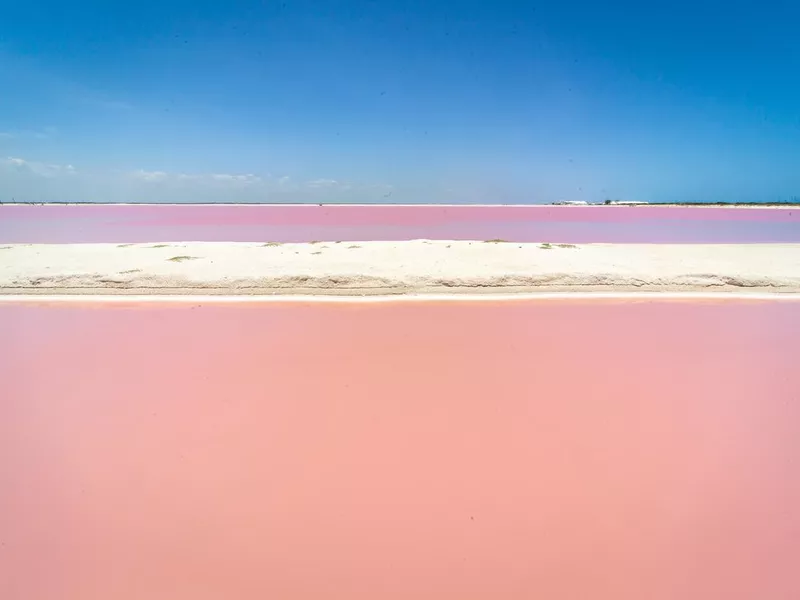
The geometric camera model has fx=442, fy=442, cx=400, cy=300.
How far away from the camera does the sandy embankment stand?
24.3ft

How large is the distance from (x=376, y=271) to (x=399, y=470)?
5608 millimetres

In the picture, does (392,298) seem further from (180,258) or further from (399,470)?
(180,258)

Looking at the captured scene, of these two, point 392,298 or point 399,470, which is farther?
point 392,298

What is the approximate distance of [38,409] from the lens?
326cm

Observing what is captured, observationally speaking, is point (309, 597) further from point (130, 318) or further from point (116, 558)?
point (130, 318)

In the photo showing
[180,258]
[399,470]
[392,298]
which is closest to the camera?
[399,470]

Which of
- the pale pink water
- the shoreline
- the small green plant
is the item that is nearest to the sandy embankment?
the small green plant

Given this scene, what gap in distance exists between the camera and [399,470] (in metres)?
2.55

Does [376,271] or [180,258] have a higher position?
[180,258]

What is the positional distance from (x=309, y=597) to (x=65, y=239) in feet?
52.8

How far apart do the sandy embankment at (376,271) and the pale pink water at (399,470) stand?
2.76 meters

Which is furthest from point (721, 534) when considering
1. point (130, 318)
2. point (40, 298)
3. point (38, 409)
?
point (40, 298)

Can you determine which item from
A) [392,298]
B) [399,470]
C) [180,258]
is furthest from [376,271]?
[399,470]

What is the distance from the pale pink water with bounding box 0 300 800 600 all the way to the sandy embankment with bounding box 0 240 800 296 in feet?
9.07
